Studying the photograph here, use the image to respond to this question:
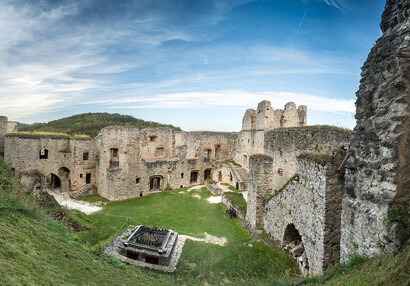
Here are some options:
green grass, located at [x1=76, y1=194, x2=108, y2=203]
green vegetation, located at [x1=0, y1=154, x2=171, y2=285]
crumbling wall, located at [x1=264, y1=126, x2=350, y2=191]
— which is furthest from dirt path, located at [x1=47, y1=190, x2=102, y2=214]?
crumbling wall, located at [x1=264, y1=126, x2=350, y2=191]

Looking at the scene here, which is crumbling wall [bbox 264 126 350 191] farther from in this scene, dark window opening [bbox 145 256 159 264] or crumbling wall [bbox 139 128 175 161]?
crumbling wall [bbox 139 128 175 161]

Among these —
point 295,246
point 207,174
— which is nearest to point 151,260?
point 295,246

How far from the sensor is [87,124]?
160ft

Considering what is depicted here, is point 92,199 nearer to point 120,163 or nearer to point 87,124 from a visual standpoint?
point 120,163

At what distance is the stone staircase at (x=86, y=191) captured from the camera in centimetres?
1884

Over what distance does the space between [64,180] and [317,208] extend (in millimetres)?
21089

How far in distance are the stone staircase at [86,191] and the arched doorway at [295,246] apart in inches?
657

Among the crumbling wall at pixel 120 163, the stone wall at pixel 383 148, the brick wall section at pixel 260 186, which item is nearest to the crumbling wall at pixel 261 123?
the brick wall section at pixel 260 186

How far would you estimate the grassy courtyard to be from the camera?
8078 mm

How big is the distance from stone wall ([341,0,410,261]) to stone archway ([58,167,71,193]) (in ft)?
72.2

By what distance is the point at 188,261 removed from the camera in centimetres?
933

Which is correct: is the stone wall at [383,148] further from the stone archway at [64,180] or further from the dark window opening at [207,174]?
the stone archway at [64,180]

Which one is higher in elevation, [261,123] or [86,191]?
[261,123]

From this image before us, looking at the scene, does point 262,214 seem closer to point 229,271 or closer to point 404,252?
point 229,271
